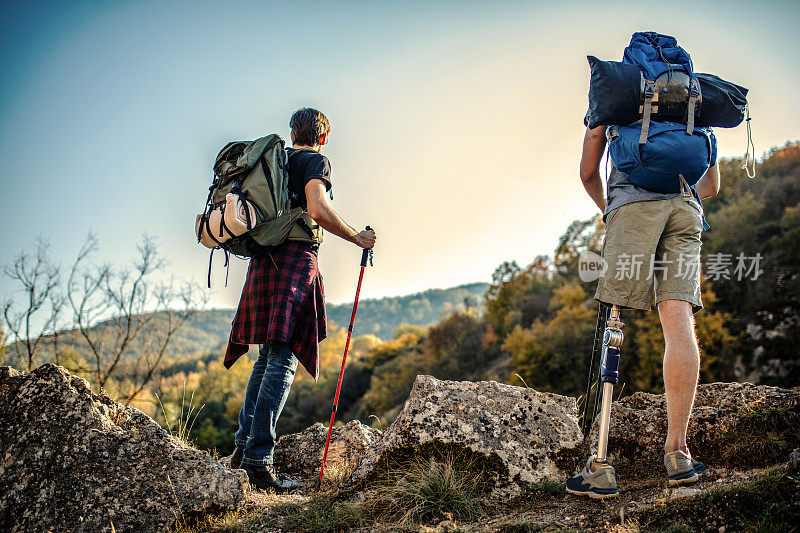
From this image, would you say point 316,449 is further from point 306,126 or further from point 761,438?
point 761,438

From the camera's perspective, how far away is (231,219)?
9.61 feet

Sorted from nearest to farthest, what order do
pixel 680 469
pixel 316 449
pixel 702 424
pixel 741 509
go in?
pixel 741 509
pixel 680 469
pixel 702 424
pixel 316 449

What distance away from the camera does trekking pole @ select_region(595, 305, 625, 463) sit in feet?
7.69

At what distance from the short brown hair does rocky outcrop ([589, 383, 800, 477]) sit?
278 centimetres

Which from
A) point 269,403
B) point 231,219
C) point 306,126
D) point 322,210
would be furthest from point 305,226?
point 269,403

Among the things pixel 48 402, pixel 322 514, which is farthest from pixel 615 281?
pixel 48 402

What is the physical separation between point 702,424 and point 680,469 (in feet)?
2.62

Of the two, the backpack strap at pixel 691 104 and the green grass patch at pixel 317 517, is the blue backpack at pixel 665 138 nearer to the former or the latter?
the backpack strap at pixel 691 104

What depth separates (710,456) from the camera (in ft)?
9.16

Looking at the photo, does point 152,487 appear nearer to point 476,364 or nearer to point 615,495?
point 615,495

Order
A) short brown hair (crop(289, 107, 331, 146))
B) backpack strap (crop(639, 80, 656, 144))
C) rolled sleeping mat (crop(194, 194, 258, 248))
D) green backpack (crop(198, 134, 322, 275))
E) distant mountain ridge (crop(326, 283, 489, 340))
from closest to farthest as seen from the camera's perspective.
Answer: backpack strap (crop(639, 80, 656, 144)) → rolled sleeping mat (crop(194, 194, 258, 248)) → green backpack (crop(198, 134, 322, 275)) → short brown hair (crop(289, 107, 331, 146)) → distant mountain ridge (crop(326, 283, 489, 340))

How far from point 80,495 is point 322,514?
3.93 ft

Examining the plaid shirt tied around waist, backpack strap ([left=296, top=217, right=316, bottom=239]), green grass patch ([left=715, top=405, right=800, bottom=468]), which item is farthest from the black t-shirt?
green grass patch ([left=715, top=405, right=800, bottom=468])

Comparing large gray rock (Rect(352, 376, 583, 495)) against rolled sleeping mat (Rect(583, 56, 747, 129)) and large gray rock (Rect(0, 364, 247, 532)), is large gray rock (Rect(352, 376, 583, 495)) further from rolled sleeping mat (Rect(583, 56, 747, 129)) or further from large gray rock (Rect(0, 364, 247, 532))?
rolled sleeping mat (Rect(583, 56, 747, 129))
